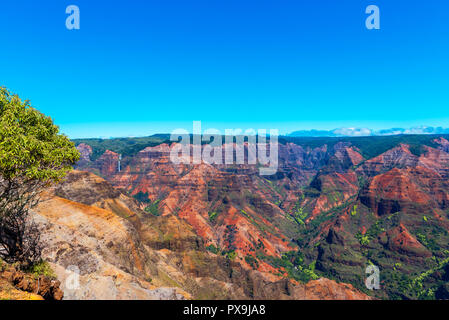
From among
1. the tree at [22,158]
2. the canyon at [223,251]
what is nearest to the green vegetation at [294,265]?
the canyon at [223,251]

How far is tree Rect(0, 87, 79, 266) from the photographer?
64.8 feet

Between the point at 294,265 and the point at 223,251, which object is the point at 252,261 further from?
the point at 294,265

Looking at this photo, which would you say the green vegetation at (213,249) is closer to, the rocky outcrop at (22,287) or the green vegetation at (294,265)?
the green vegetation at (294,265)

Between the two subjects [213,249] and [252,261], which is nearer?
[252,261]

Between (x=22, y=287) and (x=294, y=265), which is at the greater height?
(x=22, y=287)

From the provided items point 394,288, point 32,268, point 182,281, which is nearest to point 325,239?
point 394,288

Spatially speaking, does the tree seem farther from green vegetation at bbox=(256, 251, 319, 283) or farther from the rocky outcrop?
green vegetation at bbox=(256, 251, 319, 283)

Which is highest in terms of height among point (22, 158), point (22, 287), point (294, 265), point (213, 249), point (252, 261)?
point (22, 158)

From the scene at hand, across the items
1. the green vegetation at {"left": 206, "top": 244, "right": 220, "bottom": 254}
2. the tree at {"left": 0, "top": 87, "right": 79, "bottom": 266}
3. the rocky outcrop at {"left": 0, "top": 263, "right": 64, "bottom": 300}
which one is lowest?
the green vegetation at {"left": 206, "top": 244, "right": 220, "bottom": 254}

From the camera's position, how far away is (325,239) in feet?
626

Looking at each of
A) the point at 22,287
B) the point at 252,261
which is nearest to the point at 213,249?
the point at 252,261

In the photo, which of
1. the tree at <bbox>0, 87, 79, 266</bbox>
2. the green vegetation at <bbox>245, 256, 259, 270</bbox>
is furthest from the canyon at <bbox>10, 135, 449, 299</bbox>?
the tree at <bbox>0, 87, 79, 266</bbox>

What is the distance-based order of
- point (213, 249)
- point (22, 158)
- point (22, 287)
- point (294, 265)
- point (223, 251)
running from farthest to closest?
point (294, 265)
point (223, 251)
point (213, 249)
point (22, 158)
point (22, 287)

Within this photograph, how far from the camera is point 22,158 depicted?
19734 millimetres
